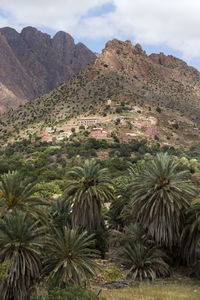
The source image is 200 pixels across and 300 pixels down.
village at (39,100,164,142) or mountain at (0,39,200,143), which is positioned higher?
mountain at (0,39,200,143)

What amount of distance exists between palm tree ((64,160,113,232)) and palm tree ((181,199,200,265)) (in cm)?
567

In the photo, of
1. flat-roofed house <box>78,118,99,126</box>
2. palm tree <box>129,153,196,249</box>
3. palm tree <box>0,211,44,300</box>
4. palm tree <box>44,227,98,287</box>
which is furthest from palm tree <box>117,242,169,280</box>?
flat-roofed house <box>78,118,99,126</box>

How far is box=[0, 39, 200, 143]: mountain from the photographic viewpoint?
126 m

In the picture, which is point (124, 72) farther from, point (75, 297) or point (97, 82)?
point (75, 297)

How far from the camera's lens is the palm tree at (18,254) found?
14.5m

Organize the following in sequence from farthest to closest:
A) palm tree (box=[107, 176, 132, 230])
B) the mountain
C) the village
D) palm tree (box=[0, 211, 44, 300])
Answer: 1. the mountain
2. the village
3. palm tree (box=[107, 176, 132, 230])
4. palm tree (box=[0, 211, 44, 300])

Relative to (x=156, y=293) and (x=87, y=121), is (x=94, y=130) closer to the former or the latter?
(x=87, y=121)

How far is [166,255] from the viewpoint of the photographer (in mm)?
22406

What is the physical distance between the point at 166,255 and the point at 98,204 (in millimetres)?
6067

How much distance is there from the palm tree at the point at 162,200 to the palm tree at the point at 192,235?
49 centimetres

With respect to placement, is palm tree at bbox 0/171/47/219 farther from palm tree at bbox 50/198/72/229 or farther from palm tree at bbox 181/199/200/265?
palm tree at bbox 181/199/200/265

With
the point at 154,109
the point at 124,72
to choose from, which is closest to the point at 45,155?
the point at 154,109

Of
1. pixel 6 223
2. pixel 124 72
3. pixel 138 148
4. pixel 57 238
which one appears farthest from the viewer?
pixel 124 72

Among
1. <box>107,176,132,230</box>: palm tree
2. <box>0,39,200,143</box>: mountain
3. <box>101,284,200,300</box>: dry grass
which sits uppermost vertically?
A: <box>0,39,200,143</box>: mountain
